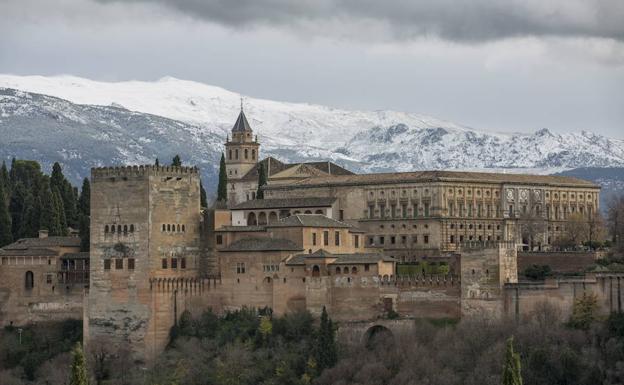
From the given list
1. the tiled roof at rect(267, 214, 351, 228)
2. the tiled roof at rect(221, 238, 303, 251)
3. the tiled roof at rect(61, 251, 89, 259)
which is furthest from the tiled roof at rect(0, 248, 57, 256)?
the tiled roof at rect(267, 214, 351, 228)

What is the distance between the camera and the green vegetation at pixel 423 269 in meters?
95.1

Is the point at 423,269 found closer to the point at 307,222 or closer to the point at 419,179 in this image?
the point at 307,222

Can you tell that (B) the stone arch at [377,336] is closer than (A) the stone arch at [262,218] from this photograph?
Yes

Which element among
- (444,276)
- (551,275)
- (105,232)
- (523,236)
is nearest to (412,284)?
(444,276)

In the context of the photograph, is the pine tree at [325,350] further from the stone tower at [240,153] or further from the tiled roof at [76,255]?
the stone tower at [240,153]

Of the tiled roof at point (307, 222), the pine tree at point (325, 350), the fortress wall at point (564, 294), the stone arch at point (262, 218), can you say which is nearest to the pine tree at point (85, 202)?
the stone arch at point (262, 218)

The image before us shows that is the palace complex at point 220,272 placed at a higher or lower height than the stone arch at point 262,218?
lower

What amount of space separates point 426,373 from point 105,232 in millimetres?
20382

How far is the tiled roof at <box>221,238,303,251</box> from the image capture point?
91.6 meters

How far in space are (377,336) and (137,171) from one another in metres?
16.3

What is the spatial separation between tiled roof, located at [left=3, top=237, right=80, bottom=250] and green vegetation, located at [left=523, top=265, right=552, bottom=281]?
26.4 metres

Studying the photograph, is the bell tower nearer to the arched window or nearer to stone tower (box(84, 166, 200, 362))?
the arched window

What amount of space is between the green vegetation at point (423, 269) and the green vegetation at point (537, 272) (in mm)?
4467

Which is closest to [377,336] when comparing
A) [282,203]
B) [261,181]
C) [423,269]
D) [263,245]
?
[263,245]
